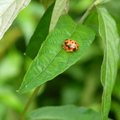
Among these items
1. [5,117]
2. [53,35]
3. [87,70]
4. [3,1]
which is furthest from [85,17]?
[87,70]

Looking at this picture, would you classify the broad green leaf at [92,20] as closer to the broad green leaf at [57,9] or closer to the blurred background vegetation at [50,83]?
the broad green leaf at [57,9]

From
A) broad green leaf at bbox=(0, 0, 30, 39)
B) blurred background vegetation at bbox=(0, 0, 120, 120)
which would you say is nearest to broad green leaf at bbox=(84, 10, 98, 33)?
broad green leaf at bbox=(0, 0, 30, 39)

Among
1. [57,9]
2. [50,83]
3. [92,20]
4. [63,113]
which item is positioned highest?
[57,9]

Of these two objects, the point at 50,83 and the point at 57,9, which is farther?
the point at 50,83

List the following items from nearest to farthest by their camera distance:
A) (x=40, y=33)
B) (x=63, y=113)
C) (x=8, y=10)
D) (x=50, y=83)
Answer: (x=8, y=10) → (x=40, y=33) → (x=63, y=113) → (x=50, y=83)

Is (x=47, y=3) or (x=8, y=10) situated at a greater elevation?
(x=8, y=10)

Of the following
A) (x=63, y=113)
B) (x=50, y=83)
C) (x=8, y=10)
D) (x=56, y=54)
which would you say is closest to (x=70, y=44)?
(x=56, y=54)

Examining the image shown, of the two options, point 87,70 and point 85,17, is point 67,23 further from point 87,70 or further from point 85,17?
point 87,70

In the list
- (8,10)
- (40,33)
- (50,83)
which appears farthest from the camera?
(50,83)

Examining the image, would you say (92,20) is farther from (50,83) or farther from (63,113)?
(50,83)
